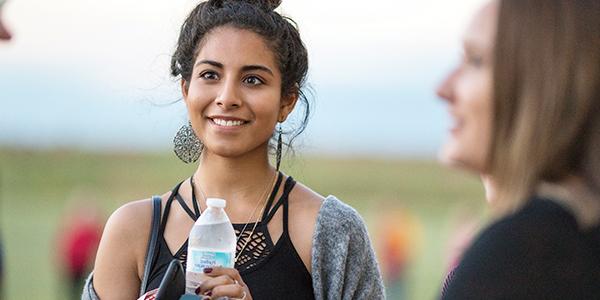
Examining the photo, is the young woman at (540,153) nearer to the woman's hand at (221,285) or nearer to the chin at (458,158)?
the chin at (458,158)

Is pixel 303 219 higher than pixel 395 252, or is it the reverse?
pixel 303 219

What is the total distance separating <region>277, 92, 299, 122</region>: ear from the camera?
11.5 feet

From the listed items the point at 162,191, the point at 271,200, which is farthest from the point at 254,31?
the point at 162,191

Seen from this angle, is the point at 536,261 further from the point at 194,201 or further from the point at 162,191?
the point at 162,191

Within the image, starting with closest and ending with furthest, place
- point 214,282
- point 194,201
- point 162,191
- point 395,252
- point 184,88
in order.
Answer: point 214,282 < point 194,201 < point 184,88 < point 395,252 < point 162,191

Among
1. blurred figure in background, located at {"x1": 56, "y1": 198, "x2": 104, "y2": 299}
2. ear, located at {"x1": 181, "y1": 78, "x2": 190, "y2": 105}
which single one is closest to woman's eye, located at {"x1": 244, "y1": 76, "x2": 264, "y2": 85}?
ear, located at {"x1": 181, "y1": 78, "x2": 190, "y2": 105}

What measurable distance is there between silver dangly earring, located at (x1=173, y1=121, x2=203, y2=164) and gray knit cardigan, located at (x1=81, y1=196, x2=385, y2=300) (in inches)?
17.7

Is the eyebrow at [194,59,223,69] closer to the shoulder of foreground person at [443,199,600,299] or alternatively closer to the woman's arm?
Answer: the woman's arm

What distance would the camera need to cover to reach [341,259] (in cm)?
335

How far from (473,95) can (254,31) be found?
159 cm

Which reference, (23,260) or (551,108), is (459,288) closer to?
(551,108)

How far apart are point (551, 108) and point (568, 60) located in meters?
0.08

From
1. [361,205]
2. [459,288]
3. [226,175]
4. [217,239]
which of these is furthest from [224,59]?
[361,205]

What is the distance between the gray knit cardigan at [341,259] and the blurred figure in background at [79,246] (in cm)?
559
